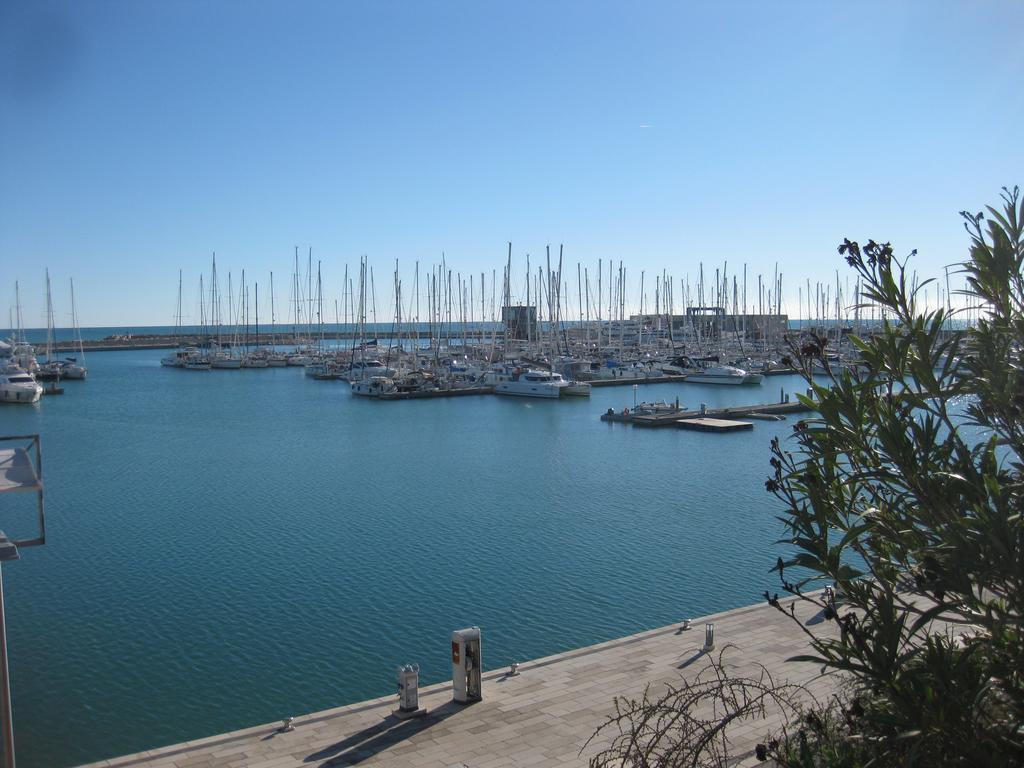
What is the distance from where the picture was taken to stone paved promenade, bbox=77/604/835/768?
10.6 m

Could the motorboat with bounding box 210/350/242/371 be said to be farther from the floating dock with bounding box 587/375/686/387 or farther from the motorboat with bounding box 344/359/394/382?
the floating dock with bounding box 587/375/686/387

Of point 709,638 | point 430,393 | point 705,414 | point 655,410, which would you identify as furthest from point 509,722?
point 430,393

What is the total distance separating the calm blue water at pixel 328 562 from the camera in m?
15.4

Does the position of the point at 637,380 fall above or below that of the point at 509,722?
above

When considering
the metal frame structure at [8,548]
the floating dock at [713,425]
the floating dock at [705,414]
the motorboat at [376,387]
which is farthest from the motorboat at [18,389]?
the metal frame structure at [8,548]

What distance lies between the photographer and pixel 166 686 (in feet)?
50.3

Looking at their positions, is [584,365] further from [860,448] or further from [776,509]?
[860,448]

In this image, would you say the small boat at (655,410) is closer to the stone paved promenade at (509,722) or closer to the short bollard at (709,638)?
the stone paved promenade at (509,722)

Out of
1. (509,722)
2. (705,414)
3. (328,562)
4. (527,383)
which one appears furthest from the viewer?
(527,383)

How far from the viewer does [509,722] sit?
11547 mm

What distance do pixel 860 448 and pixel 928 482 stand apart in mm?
531

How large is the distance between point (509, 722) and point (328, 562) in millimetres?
11948

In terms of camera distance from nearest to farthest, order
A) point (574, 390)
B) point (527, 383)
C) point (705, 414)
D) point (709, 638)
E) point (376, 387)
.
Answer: point (709, 638), point (705, 414), point (574, 390), point (527, 383), point (376, 387)

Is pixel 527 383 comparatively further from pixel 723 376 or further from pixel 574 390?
pixel 723 376
